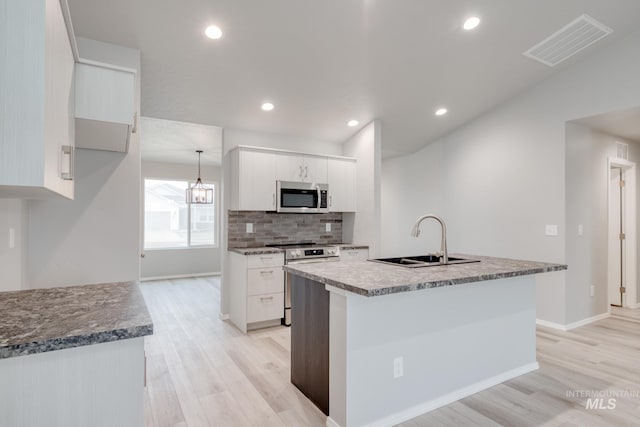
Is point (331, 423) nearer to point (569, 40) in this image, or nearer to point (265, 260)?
point (265, 260)

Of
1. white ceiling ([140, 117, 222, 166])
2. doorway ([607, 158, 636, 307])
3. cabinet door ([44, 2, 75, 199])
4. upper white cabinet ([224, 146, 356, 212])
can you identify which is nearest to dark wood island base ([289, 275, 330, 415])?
cabinet door ([44, 2, 75, 199])

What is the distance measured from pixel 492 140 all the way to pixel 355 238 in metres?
2.25

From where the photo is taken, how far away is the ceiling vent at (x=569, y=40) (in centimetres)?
325

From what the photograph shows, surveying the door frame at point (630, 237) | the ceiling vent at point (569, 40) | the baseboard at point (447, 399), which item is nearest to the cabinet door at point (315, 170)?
the ceiling vent at point (569, 40)

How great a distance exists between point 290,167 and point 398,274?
2.66 metres

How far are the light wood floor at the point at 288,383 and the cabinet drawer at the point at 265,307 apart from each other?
0.55ft

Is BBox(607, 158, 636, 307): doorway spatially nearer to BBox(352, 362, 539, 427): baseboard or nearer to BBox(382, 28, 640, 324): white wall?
BBox(382, 28, 640, 324): white wall

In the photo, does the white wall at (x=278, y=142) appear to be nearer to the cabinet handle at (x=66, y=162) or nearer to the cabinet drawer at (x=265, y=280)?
the cabinet drawer at (x=265, y=280)

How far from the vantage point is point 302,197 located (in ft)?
14.8

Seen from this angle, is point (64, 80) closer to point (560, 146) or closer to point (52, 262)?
point (52, 262)

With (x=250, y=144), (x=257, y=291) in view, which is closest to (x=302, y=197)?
(x=250, y=144)

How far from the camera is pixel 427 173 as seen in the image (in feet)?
18.7

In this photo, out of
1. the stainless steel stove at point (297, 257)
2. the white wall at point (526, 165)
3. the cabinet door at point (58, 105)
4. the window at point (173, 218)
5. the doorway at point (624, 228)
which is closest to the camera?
the cabinet door at point (58, 105)

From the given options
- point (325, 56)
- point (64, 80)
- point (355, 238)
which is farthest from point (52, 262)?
point (355, 238)
